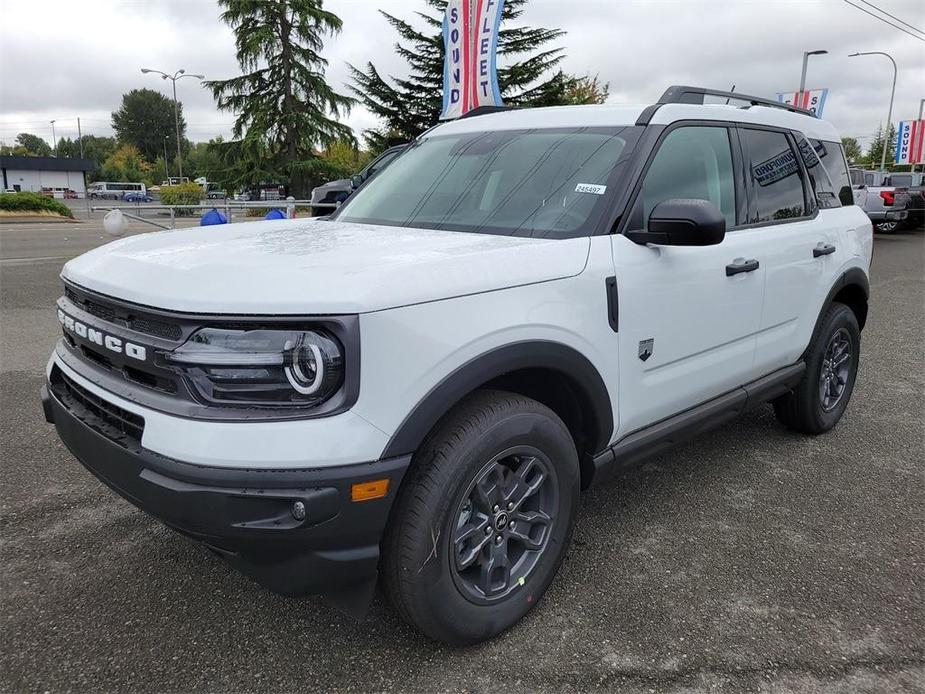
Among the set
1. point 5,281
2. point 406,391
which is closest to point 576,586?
point 406,391

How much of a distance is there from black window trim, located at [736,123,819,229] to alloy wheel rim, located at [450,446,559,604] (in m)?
1.74

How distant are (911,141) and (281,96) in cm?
3085

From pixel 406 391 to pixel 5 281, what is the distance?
32.9ft

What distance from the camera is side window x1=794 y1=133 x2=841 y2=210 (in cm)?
405

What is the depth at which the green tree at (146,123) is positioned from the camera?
116 metres

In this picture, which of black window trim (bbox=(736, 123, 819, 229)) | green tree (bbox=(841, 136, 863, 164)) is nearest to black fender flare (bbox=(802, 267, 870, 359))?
black window trim (bbox=(736, 123, 819, 229))

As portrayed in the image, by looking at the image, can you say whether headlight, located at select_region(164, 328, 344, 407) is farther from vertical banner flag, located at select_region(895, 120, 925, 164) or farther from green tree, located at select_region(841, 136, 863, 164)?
green tree, located at select_region(841, 136, 863, 164)

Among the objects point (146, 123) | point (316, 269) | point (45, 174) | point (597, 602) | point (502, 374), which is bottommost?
point (597, 602)

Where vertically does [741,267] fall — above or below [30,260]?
above

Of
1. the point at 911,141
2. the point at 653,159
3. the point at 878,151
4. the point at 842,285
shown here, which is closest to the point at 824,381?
the point at 842,285

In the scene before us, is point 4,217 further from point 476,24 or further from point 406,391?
point 406,391

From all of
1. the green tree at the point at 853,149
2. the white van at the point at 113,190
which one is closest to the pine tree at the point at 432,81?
the white van at the point at 113,190

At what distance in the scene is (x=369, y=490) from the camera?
1941 mm

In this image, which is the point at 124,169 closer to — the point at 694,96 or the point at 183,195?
the point at 183,195
